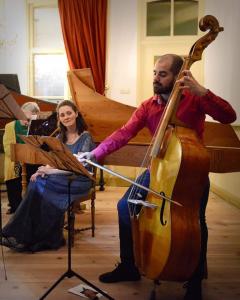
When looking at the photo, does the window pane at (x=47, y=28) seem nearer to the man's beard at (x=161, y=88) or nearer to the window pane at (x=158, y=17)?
the window pane at (x=158, y=17)

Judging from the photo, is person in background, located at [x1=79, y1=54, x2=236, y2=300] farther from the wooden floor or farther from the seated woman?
the seated woman

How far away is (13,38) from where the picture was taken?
5875mm

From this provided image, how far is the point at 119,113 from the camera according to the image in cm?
389

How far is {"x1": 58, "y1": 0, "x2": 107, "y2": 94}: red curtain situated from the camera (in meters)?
5.65

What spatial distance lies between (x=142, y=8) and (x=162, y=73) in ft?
13.3

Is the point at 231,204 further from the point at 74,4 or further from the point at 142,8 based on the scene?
the point at 74,4

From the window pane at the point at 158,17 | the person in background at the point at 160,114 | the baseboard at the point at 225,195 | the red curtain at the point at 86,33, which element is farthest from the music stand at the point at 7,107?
the window pane at the point at 158,17

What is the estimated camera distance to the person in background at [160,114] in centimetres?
184

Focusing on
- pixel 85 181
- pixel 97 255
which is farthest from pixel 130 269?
pixel 85 181

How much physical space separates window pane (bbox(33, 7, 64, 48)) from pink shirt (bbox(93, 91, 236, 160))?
13.1ft

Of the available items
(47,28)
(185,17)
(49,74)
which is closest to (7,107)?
(49,74)

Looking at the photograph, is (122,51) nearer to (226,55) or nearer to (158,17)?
(158,17)

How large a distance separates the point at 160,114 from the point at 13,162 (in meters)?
2.18


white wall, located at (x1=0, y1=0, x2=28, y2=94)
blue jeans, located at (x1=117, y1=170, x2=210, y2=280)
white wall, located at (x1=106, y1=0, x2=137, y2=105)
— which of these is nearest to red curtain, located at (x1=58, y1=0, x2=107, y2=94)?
white wall, located at (x1=106, y1=0, x2=137, y2=105)
